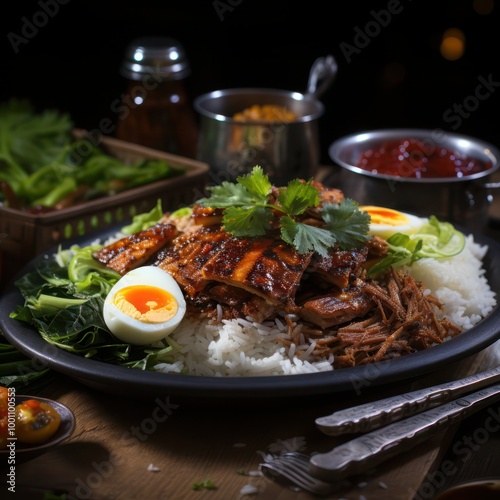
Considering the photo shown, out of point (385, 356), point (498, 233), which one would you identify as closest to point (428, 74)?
point (498, 233)

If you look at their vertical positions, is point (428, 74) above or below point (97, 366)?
above

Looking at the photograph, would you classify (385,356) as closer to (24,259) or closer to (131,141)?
(24,259)

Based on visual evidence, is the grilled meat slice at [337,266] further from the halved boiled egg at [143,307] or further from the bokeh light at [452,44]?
the bokeh light at [452,44]

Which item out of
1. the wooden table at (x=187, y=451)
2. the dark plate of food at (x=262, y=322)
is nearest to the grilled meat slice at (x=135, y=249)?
the dark plate of food at (x=262, y=322)

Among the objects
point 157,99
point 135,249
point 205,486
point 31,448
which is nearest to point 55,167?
point 157,99

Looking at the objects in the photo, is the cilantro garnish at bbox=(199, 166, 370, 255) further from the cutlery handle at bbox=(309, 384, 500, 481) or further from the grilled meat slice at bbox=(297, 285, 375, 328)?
the cutlery handle at bbox=(309, 384, 500, 481)

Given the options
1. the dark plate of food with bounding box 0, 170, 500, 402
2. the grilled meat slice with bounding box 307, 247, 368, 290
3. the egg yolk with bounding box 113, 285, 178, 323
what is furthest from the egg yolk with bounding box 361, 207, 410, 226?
the egg yolk with bounding box 113, 285, 178, 323

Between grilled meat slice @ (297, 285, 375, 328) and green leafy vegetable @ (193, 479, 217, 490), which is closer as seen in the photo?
green leafy vegetable @ (193, 479, 217, 490)
